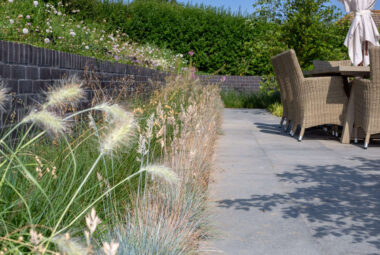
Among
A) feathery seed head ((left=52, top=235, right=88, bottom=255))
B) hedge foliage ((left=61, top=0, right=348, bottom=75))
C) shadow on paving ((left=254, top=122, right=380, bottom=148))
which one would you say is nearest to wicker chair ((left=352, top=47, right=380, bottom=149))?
shadow on paving ((left=254, top=122, right=380, bottom=148))

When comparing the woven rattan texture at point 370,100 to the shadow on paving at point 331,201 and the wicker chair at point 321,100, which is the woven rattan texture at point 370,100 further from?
the shadow on paving at point 331,201

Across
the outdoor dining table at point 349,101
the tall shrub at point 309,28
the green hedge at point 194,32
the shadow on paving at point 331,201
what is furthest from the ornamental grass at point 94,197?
the green hedge at point 194,32

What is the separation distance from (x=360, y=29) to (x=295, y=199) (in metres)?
4.76

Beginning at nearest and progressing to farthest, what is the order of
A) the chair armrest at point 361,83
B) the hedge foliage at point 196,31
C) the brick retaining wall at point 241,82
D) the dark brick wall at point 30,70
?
1. the dark brick wall at point 30,70
2. the chair armrest at point 361,83
3. the brick retaining wall at point 241,82
4. the hedge foliage at point 196,31

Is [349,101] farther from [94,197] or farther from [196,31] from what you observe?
[196,31]

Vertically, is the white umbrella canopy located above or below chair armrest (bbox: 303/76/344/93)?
above

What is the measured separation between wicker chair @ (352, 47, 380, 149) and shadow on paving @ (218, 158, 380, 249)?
4.18 feet

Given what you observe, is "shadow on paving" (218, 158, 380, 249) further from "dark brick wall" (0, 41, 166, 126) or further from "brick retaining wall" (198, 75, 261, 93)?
"brick retaining wall" (198, 75, 261, 93)

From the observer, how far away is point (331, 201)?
3.46 m

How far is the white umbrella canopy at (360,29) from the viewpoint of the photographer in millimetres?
7277

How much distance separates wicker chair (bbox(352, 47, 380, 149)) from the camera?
17.8 feet

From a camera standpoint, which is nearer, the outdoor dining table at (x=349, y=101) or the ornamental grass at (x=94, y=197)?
the ornamental grass at (x=94, y=197)

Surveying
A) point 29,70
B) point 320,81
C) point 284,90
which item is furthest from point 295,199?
point 284,90

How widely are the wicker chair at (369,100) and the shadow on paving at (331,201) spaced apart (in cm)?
127
